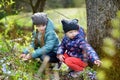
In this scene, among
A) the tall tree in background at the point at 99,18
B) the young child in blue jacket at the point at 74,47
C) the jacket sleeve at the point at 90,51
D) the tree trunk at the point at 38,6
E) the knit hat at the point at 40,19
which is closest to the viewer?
the jacket sleeve at the point at 90,51

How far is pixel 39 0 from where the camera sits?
31.7 feet

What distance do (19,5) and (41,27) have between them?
9.14m

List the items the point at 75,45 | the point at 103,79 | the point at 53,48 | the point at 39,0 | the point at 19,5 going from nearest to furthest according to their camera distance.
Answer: the point at 103,79 → the point at 75,45 → the point at 53,48 → the point at 39,0 → the point at 19,5

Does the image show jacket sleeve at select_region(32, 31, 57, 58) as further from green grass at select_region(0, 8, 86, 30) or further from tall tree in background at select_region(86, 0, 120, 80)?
green grass at select_region(0, 8, 86, 30)

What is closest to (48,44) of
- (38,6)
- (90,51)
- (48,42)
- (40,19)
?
(48,42)

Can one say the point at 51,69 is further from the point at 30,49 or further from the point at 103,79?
the point at 103,79

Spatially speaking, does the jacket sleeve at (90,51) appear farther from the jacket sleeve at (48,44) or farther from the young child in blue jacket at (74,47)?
the jacket sleeve at (48,44)

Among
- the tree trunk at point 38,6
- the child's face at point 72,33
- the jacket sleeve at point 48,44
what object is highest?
the child's face at point 72,33

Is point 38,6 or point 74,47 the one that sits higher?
point 74,47

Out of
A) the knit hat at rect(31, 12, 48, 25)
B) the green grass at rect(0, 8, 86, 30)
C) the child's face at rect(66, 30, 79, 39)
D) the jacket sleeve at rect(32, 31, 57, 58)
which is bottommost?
the green grass at rect(0, 8, 86, 30)

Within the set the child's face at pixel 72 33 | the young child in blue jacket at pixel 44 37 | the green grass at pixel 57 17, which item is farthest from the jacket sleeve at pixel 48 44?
the green grass at pixel 57 17

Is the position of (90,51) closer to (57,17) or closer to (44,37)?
(44,37)

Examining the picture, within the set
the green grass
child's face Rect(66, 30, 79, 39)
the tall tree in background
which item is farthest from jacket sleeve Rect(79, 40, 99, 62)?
the green grass

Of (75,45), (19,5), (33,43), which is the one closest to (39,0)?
(33,43)
